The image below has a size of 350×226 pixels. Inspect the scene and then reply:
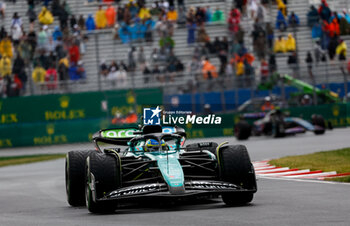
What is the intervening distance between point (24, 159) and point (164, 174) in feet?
54.7

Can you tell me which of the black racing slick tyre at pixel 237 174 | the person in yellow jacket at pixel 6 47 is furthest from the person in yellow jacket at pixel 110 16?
the black racing slick tyre at pixel 237 174

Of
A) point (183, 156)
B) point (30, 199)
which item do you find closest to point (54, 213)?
point (183, 156)

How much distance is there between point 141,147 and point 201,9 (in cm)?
2099

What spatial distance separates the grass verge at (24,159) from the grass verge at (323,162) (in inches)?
375

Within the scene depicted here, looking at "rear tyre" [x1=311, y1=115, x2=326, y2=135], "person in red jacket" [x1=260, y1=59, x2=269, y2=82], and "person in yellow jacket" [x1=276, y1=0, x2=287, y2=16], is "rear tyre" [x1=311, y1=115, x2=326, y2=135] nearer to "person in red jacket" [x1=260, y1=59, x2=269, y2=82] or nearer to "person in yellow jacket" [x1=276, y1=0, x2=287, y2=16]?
"person in red jacket" [x1=260, y1=59, x2=269, y2=82]

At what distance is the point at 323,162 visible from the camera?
1430cm

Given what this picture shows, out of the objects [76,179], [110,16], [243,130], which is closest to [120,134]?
[76,179]

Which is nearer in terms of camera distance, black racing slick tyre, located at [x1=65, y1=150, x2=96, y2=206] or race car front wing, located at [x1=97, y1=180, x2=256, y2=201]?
race car front wing, located at [x1=97, y1=180, x2=256, y2=201]

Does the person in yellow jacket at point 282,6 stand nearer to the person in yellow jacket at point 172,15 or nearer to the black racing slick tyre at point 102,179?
the person in yellow jacket at point 172,15

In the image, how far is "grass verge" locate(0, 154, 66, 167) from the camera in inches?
894

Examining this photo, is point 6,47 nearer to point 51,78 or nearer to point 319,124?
point 51,78

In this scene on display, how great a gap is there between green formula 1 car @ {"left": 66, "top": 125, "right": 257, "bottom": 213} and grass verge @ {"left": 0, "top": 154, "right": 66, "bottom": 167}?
46.2ft

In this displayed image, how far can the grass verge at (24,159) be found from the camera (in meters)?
22.7

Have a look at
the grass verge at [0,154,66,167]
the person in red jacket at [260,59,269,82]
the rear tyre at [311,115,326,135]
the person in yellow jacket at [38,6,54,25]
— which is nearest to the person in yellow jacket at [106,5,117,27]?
the person in yellow jacket at [38,6,54,25]
